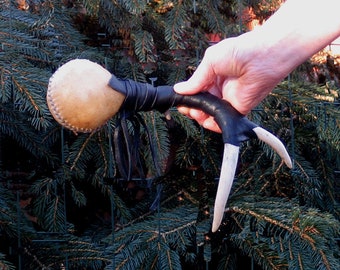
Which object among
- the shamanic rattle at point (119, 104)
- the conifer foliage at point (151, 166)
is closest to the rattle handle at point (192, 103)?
the shamanic rattle at point (119, 104)

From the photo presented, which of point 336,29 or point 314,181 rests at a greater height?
point 336,29

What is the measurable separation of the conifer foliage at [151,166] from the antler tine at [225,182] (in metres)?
0.45

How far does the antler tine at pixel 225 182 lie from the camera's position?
2.55 ft

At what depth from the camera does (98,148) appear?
55.5 inches

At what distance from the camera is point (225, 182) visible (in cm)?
79

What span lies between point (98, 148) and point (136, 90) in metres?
0.61

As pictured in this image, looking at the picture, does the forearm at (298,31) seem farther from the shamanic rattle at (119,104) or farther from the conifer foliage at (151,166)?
the conifer foliage at (151,166)

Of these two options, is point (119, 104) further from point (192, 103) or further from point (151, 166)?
point (151, 166)

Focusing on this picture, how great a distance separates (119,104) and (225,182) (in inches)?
6.3

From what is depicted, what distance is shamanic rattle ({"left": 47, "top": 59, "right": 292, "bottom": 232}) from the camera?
775mm

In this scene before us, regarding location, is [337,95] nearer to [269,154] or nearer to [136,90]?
[269,154]

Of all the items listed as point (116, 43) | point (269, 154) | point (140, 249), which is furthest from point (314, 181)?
point (116, 43)

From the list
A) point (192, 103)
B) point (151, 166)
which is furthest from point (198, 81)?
point (151, 166)

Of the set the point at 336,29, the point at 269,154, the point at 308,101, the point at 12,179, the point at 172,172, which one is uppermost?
the point at 336,29
